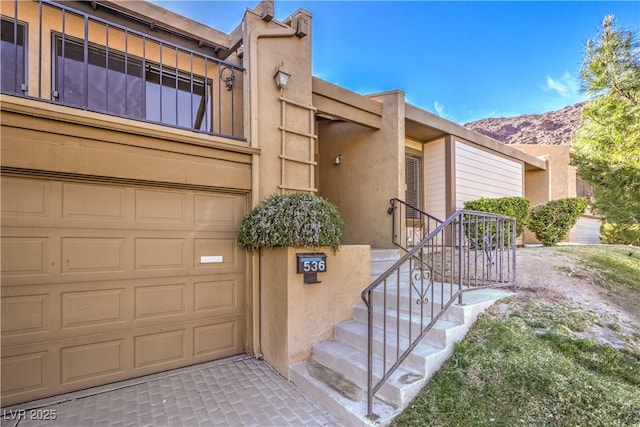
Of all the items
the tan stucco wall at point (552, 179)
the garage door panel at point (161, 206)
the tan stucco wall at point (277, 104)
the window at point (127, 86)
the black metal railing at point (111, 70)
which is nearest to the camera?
the garage door panel at point (161, 206)

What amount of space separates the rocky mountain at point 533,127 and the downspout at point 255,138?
88.8ft

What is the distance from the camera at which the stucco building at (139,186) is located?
3.00m

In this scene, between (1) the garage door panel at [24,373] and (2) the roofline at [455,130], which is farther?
(2) the roofline at [455,130]

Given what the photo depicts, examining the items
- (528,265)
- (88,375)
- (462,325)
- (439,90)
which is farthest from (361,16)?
(439,90)

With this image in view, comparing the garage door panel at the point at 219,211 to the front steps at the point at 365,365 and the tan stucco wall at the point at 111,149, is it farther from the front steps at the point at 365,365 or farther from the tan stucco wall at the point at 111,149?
the front steps at the point at 365,365

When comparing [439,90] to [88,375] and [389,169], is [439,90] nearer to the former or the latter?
[389,169]

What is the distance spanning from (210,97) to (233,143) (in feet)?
4.96

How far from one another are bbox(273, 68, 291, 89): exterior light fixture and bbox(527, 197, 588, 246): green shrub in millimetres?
6914

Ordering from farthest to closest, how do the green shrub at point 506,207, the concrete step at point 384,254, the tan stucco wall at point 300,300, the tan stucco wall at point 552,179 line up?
1. the tan stucco wall at point 552,179
2. the green shrub at point 506,207
3. the concrete step at point 384,254
4. the tan stucco wall at point 300,300

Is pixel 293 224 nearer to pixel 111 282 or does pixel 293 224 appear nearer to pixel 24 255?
pixel 111 282

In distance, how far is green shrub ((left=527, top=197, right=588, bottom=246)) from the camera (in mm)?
7254

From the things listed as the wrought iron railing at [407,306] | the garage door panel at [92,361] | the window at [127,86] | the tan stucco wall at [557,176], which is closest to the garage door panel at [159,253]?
the garage door panel at [92,361]

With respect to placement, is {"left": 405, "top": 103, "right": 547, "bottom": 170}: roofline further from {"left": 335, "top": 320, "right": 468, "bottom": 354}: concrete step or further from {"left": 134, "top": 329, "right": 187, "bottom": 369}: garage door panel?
{"left": 134, "top": 329, "right": 187, "bottom": 369}: garage door panel

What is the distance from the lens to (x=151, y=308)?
11.5ft
